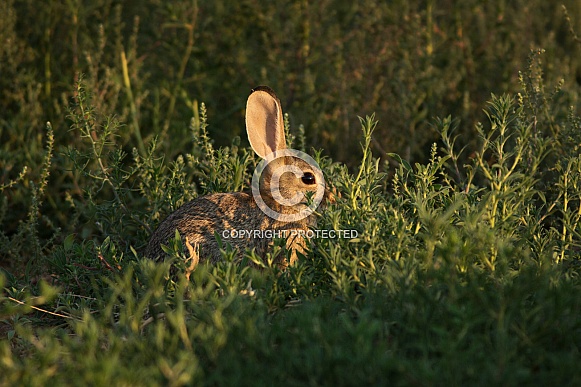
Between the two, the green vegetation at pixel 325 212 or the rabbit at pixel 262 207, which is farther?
the rabbit at pixel 262 207

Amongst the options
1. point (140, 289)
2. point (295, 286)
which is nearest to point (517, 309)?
point (295, 286)

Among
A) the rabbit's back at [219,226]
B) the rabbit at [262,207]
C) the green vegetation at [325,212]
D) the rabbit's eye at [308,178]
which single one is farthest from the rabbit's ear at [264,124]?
the rabbit's back at [219,226]

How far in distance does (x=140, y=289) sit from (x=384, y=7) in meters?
3.59

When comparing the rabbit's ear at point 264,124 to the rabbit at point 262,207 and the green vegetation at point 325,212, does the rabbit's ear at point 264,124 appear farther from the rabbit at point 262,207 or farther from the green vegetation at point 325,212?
the green vegetation at point 325,212

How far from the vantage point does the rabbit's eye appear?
4.71 meters

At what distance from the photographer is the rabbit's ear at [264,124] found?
4.70m

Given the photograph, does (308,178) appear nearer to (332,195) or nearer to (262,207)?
(262,207)

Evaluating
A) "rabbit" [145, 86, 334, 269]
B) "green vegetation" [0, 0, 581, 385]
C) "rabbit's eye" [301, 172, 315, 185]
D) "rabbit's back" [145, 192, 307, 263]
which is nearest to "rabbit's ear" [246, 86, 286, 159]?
"rabbit" [145, 86, 334, 269]

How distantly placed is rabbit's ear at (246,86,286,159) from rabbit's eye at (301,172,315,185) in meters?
0.26

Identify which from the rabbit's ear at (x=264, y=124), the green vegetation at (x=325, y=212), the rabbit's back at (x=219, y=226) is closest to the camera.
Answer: the green vegetation at (x=325, y=212)

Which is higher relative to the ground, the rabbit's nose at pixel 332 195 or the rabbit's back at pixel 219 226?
the rabbit's nose at pixel 332 195

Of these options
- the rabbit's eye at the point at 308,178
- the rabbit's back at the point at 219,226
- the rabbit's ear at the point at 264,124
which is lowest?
the rabbit's back at the point at 219,226

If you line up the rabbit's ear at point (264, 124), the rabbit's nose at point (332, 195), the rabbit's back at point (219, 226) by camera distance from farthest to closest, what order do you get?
the rabbit's ear at point (264, 124) → the rabbit's back at point (219, 226) → the rabbit's nose at point (332, 195)

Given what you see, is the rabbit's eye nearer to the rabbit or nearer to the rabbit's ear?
the rabbit
